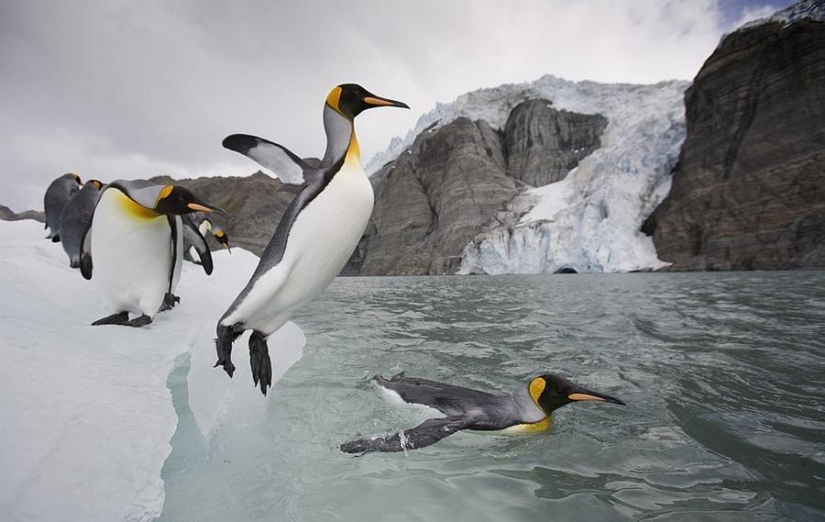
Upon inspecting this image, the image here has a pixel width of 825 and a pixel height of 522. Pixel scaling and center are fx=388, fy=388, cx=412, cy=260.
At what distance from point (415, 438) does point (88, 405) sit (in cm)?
142

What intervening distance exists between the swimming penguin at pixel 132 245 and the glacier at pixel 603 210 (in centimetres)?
2870

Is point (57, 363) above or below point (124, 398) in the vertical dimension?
above

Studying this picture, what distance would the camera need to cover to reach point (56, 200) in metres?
5.92

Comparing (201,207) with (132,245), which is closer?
(201,207)

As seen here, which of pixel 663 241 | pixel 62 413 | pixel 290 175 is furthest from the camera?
pixel 663 241

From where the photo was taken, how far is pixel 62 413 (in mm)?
1315

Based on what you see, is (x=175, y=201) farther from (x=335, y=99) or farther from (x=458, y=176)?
(x=458, y=176)

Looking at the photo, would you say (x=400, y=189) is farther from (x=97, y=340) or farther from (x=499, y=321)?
(x=97, y=340)

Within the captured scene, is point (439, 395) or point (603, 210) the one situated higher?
point (603, 210)

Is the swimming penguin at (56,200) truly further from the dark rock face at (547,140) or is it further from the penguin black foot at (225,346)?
the dark rock face at (547,140)

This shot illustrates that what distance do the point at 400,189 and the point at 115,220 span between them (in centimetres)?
4837

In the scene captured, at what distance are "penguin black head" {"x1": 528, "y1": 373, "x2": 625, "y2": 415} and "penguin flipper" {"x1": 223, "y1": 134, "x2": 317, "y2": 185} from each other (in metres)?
1.91

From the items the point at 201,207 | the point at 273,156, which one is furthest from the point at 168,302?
the point at 273,156

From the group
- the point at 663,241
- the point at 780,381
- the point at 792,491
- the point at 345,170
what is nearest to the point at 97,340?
the point at 345,170
